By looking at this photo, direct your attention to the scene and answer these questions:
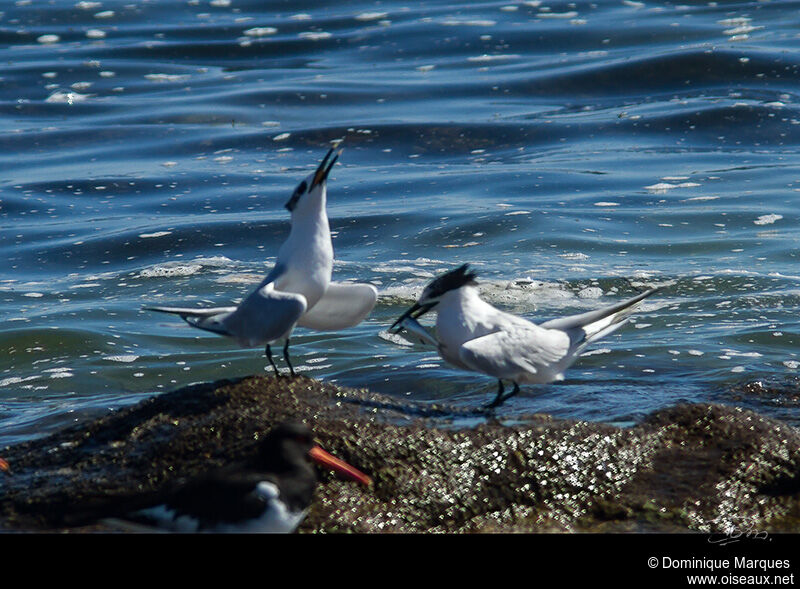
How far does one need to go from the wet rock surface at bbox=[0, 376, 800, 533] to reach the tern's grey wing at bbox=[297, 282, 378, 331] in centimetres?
88

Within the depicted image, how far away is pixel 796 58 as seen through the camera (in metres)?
19.7

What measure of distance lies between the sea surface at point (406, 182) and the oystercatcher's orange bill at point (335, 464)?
1.64 metres

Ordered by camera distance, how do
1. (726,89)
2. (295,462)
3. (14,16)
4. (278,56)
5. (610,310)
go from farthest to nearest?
(14,16) → (278,56) → (726,89) → (610,310) → (295,462)

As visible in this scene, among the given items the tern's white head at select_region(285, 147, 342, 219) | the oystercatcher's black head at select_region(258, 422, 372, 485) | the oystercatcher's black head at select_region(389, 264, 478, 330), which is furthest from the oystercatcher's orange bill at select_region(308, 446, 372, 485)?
the tern's white head at select_region(285, 147, 342, 219)

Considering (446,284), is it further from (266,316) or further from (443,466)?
(443,466)

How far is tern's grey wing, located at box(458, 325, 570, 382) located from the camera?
638cm

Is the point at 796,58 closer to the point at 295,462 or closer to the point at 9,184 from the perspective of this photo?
the point at 9,184

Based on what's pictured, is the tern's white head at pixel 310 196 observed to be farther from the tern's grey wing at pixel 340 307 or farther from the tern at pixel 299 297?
the tern's grey wing at pixel 340 307

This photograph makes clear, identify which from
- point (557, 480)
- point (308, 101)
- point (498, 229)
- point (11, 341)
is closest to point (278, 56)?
point (308, 101)

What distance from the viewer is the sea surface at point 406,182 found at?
9203 mm

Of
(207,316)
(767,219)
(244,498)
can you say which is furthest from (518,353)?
(767,219)

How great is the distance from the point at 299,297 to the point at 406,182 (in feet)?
30.1

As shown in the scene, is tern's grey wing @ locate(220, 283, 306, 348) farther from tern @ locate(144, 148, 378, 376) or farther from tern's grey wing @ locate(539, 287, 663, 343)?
tern's grey wing @ locate(539, 287, 663, 343)
